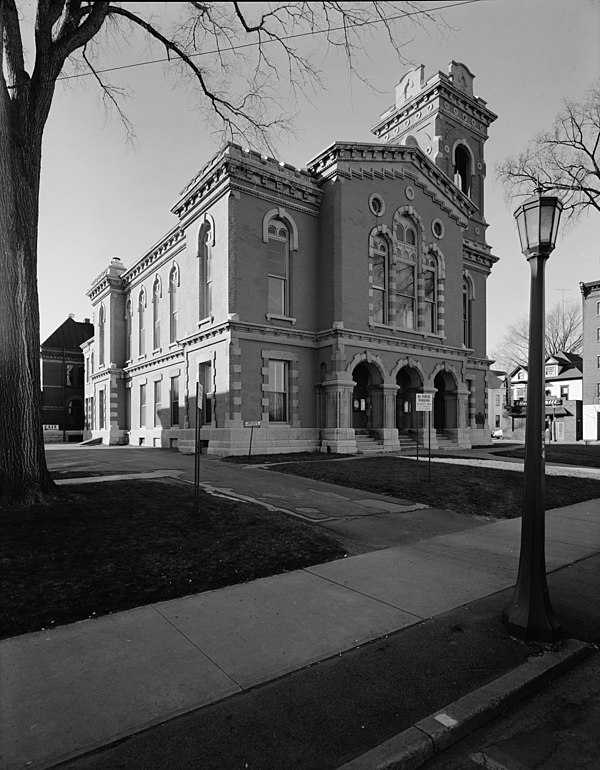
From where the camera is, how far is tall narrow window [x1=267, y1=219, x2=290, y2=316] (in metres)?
→ 21.1

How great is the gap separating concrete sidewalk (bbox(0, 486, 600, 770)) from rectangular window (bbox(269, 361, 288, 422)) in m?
14.4

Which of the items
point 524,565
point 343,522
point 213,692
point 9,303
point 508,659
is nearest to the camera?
point 213,692

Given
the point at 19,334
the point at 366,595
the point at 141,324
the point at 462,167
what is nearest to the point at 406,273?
the point at 462,167

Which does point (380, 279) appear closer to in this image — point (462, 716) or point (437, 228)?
point (437, 228)

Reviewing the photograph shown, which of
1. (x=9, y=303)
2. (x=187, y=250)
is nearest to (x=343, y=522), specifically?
(x=9, y=303)

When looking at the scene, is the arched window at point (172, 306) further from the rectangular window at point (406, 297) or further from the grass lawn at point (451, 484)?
the grass lawn at point (451, 484)

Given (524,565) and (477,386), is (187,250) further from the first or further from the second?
(524,565)

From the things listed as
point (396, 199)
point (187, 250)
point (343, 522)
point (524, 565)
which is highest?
point (396, 199)

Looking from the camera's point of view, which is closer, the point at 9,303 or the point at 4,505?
the point at 4,505

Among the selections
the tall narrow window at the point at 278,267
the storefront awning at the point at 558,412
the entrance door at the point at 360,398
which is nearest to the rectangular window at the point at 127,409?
the tall narrow window at the point at 278,267

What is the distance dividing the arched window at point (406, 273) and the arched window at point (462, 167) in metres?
10.1

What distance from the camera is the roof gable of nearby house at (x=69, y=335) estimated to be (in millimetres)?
48028

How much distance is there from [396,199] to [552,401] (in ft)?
144

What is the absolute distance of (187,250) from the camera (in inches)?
931
